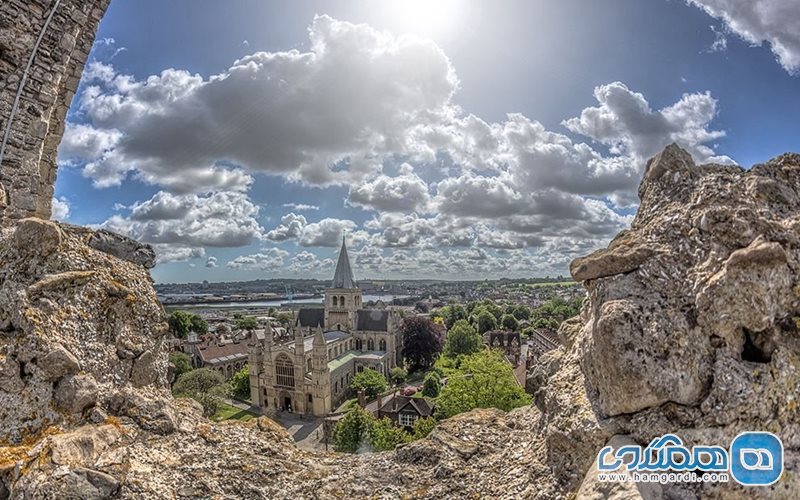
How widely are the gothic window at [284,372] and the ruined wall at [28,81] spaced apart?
45770 millimetres

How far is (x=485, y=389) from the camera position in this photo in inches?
825

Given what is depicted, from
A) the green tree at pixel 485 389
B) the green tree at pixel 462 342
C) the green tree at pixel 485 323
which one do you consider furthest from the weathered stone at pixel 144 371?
the green tree at pixel 485 323

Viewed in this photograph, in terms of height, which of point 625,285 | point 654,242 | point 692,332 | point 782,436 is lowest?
point 782,436

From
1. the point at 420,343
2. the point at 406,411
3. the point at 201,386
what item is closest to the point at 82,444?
the point at 406,411

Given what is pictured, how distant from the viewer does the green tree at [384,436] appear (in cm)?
2684

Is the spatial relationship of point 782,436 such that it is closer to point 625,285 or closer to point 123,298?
point 625,285

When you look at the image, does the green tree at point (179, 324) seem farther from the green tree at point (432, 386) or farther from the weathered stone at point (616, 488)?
the weathered stone at point (616, 488)

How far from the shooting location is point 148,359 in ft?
18.6

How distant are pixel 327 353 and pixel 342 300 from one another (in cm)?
1911

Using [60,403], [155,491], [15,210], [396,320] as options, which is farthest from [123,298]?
[396,320]

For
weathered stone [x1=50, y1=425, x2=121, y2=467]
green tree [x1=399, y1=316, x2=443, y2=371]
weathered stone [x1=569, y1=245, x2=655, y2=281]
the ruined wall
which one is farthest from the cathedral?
weathered stone [x1=569, y1=245, x2=655, y2=281]

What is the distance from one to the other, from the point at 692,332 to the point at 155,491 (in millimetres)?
5422

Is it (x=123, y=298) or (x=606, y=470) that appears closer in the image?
(x=606, y=470)

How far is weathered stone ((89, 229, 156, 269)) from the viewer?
6.22 metres
